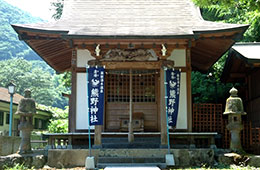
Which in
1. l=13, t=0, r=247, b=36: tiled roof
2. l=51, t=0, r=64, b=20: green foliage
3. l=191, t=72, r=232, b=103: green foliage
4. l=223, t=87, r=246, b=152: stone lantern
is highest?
l=51, t=0, r=64, b=20: green foliage

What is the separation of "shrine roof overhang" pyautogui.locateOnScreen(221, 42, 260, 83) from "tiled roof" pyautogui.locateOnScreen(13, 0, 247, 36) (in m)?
2.09

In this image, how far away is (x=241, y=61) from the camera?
13922 millimetres

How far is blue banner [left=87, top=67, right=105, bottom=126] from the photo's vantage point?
402 inches

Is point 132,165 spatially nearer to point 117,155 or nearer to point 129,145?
point 117,155

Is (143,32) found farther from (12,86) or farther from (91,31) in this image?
(12,86)

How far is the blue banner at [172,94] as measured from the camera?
1084 cm

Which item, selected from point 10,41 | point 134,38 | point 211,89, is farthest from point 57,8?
point 10,41

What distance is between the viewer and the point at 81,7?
13469 mm

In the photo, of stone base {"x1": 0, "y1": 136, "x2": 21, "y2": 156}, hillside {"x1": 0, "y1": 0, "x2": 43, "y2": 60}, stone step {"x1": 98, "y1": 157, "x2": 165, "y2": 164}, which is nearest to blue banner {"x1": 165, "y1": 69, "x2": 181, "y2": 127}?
stone step {"x1": 98, "y1": 157, "x2": 165, "y2": 164}

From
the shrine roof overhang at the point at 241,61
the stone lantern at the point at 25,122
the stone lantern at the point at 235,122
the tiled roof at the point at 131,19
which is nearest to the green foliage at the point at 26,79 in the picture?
the shrine roof overhang at the point at 241,61

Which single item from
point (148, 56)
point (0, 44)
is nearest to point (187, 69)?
point (148, 56)

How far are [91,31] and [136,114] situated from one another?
3.65m

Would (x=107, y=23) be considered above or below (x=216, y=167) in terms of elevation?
above

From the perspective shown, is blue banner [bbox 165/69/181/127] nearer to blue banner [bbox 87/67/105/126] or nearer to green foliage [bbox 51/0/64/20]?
blue banner [bbox 87/67/105/126]
